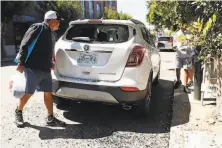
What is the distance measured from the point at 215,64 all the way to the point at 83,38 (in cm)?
216

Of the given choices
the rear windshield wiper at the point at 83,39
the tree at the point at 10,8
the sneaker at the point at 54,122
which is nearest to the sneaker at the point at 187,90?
the rear windshield wiper at the point at 83,39

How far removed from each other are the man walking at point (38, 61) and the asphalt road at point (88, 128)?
27 cm

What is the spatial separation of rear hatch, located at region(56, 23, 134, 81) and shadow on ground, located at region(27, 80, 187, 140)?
76cm

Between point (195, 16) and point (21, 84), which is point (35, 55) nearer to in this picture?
point (21, 84)

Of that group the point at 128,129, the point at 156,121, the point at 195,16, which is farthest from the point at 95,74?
the point at 195,16

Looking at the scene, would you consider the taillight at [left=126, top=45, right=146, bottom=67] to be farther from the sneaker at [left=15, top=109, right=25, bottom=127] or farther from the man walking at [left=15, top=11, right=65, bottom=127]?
the sneaker at [left=15, top=109, right=25, bottom=127]

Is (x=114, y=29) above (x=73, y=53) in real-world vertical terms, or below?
above

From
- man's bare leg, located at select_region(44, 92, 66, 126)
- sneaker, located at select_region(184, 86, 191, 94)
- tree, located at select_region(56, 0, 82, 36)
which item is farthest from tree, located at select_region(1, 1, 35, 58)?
man's bare leg, located at select_region(44, 92, 66, 126)

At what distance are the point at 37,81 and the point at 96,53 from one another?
982 millimetres

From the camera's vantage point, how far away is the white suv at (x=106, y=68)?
4.61 metres

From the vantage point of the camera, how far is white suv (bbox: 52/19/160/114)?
4609mm

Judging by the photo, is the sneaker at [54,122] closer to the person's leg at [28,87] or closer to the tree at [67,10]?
the person's leg at [28,87]

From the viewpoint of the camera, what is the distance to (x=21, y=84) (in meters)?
4.60

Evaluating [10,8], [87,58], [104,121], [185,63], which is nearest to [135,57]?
[87,58]
